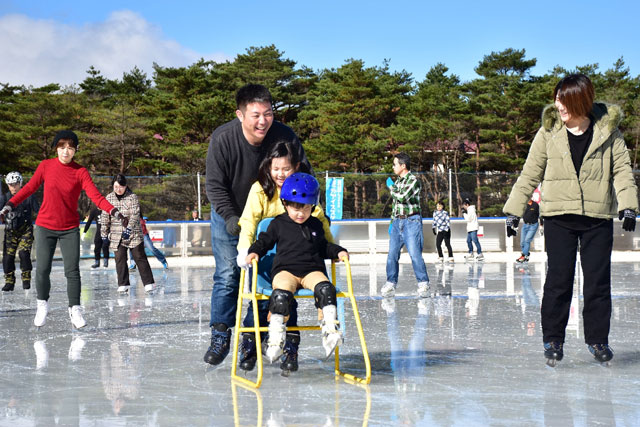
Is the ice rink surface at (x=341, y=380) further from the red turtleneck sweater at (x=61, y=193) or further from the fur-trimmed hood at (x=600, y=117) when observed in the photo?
the fur-trimmed hood at (x=600, y=117)

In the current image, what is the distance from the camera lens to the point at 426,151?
1660 inches

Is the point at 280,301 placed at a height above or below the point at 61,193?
below

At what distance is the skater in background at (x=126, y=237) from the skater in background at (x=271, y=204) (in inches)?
206

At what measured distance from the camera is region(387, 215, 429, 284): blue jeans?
29.6 feet

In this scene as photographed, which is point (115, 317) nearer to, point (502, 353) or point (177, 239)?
point (502, 353)

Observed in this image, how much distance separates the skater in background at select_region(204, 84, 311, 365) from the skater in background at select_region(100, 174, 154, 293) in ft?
16.2

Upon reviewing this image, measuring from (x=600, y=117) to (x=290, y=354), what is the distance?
230cm

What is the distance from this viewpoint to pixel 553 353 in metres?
4.76

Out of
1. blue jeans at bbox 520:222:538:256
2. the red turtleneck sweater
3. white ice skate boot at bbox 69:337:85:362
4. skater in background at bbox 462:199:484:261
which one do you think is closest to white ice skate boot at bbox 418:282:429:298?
the red turtleneck sweater

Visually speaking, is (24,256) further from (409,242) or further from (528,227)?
(528,227)

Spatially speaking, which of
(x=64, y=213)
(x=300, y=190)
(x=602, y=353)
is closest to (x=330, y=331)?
(x=300, y=190)

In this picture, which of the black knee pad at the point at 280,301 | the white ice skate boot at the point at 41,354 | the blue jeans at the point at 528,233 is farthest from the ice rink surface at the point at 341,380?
the blue jeans at the point at 528,233

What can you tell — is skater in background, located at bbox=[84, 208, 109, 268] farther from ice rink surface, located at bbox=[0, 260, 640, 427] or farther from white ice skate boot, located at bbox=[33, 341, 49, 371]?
white ice skate boot, located at bbox=[33, 341, 49, 371]

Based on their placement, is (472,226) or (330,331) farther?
(472,226)
